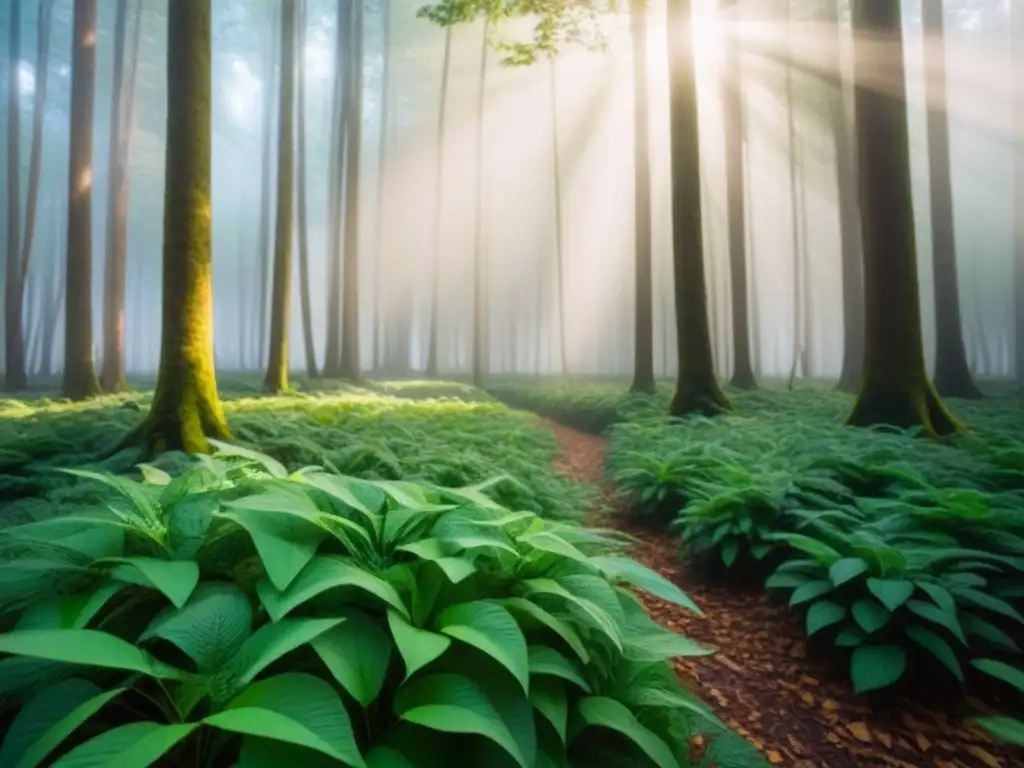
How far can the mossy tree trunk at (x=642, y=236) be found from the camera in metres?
14.3

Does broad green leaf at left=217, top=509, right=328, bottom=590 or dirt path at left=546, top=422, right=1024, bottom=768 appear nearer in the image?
broad green leaf at left=217, top=509, right=328, bottom=590

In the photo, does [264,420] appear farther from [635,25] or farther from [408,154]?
[408,154]

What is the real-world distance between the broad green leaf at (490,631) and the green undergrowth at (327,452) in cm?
128

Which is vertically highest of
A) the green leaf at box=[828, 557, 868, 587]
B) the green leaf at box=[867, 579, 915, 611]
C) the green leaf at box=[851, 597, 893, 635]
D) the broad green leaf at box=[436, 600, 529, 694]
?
the broad green leaf at box=[436, 600, 529, 694]

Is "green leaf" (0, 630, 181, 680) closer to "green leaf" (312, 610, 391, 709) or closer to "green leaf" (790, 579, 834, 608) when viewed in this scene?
"green leaf" (312, 610, 391, 709)

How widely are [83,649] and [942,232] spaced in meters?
18.0

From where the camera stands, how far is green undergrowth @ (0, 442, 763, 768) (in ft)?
4.44

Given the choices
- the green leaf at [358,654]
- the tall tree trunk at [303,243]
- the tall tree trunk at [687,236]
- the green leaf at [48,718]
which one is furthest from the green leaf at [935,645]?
the tall tree trunk at [303,243]

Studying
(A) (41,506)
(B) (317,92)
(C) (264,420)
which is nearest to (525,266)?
(B) (317,92)

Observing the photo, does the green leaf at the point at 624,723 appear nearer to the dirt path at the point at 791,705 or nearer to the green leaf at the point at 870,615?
the dirt path at the point at 791,705

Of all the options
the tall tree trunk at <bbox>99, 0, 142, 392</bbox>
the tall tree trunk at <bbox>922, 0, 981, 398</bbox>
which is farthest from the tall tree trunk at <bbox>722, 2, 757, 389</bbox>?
the tall tree trunk at <bbox>99, 0, 142, 392</bbox>

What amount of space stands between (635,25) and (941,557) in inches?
469

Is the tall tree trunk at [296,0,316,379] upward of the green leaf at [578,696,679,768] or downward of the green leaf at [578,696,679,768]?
upward

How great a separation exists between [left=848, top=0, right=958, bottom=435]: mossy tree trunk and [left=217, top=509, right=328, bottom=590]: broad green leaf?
6.92 meters
